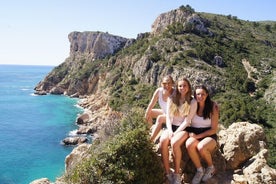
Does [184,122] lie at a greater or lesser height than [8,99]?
greater

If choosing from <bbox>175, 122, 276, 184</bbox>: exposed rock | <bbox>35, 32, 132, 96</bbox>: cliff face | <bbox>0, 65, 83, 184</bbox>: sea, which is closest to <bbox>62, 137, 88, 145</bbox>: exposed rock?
<bbox>0, 65, 83, 184</bbox>: sea

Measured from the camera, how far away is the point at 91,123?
230ft

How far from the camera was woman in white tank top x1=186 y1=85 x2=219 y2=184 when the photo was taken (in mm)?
9555

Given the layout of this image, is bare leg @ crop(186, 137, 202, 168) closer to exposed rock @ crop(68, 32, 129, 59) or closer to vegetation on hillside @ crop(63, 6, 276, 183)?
vegetation on hillside @ crop(63, 6, 276, 183)

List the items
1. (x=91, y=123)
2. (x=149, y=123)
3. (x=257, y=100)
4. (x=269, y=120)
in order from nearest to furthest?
1. (x=149, y=123)
2. (x=269, y=120)
3. (x=257, y=100)
4. (x=91, y=123)

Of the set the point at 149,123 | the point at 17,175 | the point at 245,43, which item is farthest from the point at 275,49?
the point at 149,123

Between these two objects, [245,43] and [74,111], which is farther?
[74,111]

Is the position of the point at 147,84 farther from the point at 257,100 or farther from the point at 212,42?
the point at 257,100

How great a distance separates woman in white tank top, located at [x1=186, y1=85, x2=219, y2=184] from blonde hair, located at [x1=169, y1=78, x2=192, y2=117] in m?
0.25

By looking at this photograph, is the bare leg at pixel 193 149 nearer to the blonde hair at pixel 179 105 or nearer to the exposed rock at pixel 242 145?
the blonde hair at pixel 179 105

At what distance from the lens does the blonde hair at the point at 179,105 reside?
31.8 ft

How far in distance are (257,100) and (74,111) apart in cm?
4658

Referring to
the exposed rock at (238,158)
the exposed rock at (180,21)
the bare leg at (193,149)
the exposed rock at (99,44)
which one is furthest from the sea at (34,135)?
the exposed rock at (180,21)

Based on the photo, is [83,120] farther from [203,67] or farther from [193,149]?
[193,149]
